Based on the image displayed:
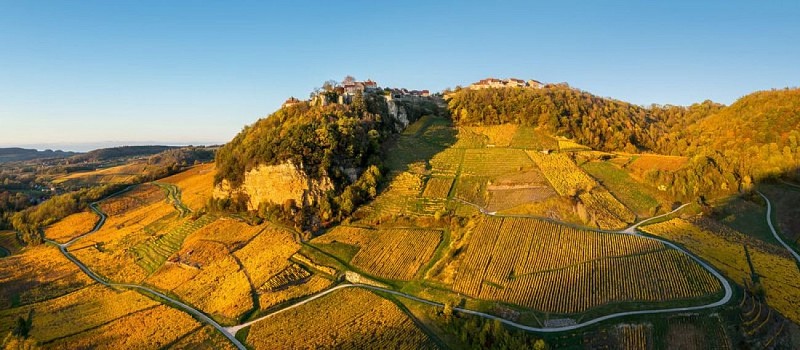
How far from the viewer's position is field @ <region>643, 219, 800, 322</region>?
107ft

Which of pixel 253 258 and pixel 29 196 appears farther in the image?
pixel 29 196

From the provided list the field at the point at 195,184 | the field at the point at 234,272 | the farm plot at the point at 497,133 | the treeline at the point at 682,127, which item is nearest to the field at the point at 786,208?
the treeline at the point at 682,127

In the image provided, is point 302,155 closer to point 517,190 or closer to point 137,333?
point 137,333

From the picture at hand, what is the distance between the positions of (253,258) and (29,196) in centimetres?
7572

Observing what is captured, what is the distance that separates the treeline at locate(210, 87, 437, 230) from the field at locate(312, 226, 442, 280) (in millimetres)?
5079

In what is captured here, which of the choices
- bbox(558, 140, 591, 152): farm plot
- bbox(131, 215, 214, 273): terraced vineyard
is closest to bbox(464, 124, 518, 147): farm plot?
bbox(558, 140, 591, 152): farm plot

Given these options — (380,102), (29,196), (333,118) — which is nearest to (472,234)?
(333,118)

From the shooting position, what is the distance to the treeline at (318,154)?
2234 inches

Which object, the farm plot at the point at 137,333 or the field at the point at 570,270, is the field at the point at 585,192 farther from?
the farm plot at the point at 137,333

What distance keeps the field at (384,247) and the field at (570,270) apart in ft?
16.7

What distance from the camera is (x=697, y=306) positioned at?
1233 inches

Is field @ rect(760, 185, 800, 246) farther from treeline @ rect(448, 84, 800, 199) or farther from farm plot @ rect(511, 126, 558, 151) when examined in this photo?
farm plot @ rect(511, 126, 558, 151)

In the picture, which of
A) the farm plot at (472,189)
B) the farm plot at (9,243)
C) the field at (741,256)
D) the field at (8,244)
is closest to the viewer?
the field at (741,256)

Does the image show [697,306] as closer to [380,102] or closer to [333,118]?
[333,118]
